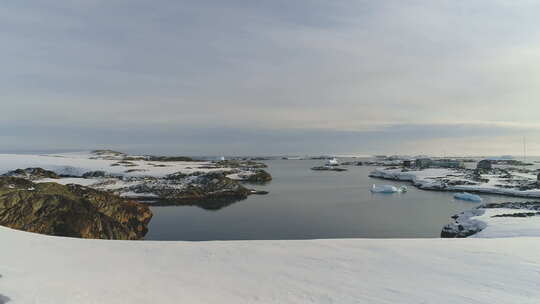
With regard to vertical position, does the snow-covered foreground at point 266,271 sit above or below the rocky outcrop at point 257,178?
above

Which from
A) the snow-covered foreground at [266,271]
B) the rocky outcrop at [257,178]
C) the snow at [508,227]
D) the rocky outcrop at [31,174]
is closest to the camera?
the snow-covered foreground at [266,271]

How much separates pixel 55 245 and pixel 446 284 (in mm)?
9521

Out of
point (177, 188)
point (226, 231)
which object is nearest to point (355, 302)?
point (226, 231)

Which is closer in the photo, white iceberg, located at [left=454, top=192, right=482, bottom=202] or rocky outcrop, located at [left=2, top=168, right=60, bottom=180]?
white iceberg, located at [left=454, top=192, right=482, bottom=202]

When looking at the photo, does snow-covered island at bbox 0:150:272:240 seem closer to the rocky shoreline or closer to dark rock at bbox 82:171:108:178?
dark rock at bbox 82:171:108:178

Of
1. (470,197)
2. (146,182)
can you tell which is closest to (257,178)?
(146,182)

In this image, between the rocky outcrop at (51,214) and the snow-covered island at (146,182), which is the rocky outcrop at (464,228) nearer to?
the rocky outcrop at (51,214)

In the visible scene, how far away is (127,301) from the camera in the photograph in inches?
187

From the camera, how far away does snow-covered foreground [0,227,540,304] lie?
16.8ft

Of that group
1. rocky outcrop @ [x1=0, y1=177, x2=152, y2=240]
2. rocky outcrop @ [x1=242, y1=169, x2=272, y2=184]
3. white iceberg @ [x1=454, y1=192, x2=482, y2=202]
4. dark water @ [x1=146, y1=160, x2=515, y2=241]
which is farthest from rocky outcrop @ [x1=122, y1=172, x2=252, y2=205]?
white iceberg @ [x1=454, y1=192, x2=482, y2=202]

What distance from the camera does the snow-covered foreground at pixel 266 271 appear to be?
5117mm

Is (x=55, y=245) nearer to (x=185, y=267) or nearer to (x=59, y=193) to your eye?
(x=185, y=267)

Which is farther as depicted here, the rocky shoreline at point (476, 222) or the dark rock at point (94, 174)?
the dark rock at point (94, 174)

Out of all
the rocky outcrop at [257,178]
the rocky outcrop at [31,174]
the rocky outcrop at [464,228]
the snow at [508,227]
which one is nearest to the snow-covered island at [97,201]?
the rocky outcrop at [31,174]
